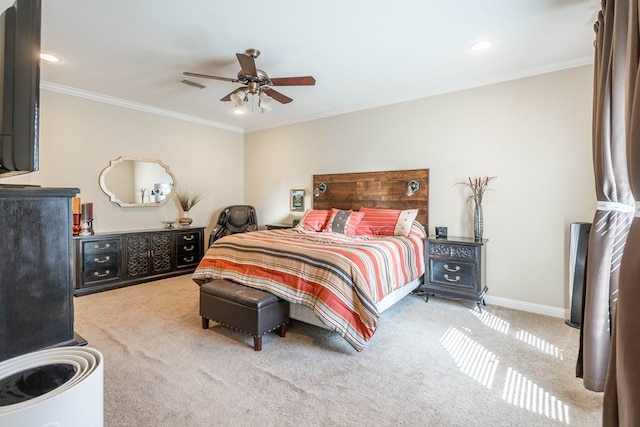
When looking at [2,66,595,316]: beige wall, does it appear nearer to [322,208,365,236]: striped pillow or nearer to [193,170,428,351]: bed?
[193,170,428,351]: bed

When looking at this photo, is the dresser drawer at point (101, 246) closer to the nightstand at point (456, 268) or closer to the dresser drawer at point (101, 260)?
the dresser drawer at point (101, 260)

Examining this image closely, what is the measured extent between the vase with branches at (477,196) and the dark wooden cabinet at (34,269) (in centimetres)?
362

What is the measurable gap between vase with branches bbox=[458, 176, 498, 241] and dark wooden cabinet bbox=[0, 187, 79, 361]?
362 cm

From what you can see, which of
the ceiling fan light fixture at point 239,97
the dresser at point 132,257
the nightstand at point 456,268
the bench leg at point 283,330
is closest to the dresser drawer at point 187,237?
the dresser at point 132,257

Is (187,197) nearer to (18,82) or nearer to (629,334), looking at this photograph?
(18,82)

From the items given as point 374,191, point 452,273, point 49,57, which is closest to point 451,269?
point 452,273

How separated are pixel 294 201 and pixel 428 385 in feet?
12.9

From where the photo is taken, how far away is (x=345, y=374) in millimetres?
2182

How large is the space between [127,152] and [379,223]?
382cm

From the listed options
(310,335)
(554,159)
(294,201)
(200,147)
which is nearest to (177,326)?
(310,335)

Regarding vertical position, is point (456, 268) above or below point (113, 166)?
below

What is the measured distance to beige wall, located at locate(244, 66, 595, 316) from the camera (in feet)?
10.5

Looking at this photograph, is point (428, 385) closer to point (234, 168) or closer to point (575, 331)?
point (575, 331)

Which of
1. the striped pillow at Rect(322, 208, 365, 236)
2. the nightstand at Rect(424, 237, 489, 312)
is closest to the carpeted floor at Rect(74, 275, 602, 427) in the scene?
the nightstand at Rect(424, 237, 489, 312)
